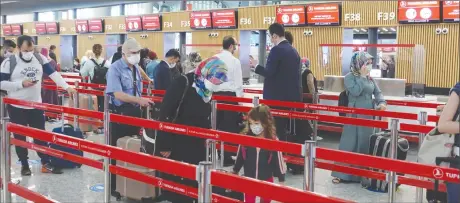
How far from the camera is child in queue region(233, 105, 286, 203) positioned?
4.27 meters

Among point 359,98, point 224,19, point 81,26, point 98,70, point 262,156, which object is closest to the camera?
point 262,156

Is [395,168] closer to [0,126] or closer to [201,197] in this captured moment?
[201,197]

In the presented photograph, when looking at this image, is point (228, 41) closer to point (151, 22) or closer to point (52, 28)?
point (151, 22)

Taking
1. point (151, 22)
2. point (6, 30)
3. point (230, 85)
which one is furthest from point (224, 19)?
point (6, 30)

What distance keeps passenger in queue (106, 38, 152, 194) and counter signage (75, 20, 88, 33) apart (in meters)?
15.1

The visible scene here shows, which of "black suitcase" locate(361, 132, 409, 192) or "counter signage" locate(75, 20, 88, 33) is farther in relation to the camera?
"counter signage" locate(75, 20, 88, 33)

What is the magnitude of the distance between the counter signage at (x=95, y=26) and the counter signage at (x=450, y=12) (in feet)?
40.6

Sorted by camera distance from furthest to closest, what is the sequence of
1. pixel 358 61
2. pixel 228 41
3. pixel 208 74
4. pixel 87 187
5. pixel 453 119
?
pixel 228 41, pixel 358 61, pixel 87 187, pixel 208 74, pixel 453 119

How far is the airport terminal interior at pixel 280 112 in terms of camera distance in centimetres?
336

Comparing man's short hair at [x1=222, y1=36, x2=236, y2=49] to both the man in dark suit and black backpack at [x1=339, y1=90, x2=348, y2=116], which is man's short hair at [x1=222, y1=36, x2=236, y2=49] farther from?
black backpack at [x1=339, y1=90, x2=348, y2=116]

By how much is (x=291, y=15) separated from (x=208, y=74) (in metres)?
8.96

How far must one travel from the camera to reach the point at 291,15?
12.4m

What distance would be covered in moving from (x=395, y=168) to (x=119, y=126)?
3.04m

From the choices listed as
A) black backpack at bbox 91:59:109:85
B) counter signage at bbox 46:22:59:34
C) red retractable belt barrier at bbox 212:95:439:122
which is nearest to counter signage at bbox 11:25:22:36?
counter signage at bbox 46:22:59:34
